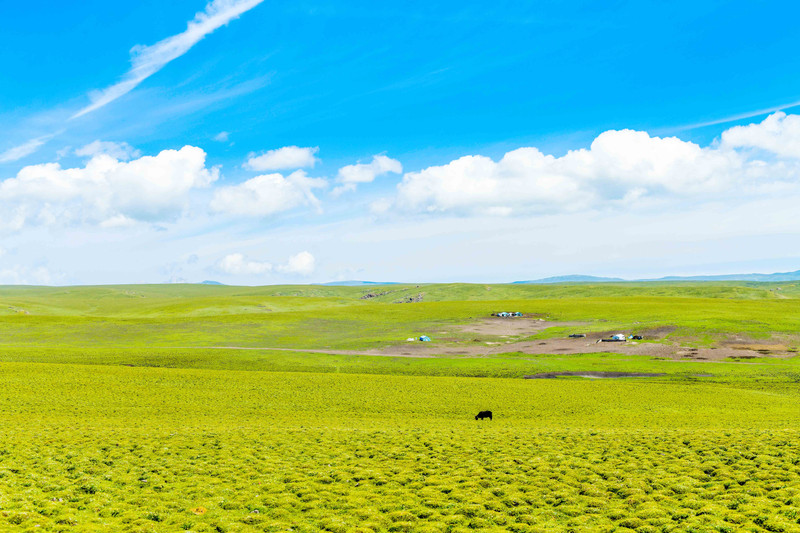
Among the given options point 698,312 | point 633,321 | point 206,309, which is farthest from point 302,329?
point 698,312

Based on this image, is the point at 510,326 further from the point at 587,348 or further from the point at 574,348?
the point at 587,348

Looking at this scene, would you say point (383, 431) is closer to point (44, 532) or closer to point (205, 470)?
point (205, 470)

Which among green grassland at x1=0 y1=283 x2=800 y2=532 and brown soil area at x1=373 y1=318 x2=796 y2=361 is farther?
brown soil area at x1=373 y1=318 x2=796 y2=361

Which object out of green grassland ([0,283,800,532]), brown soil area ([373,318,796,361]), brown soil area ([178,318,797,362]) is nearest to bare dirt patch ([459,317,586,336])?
brown soil area ([373,318,796,361])

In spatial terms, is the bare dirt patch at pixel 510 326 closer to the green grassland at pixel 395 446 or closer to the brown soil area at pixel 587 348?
the brown soil area at pixel 587 348

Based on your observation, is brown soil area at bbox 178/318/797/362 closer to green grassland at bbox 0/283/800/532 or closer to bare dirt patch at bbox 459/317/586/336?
bare dirt patch at bbox 459/317/586/336

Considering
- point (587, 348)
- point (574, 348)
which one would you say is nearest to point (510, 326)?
point (574, 348)

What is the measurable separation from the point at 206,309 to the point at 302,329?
77041 millimetres

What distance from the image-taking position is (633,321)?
12950cm

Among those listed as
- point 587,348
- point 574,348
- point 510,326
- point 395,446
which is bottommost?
point 574,348

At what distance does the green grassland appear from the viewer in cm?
1895

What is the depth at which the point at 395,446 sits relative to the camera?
104ft

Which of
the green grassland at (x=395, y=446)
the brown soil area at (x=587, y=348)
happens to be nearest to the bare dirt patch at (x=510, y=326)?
the brown soil area at (x=587, y=348)

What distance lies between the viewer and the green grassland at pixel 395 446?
18953 millimetres
